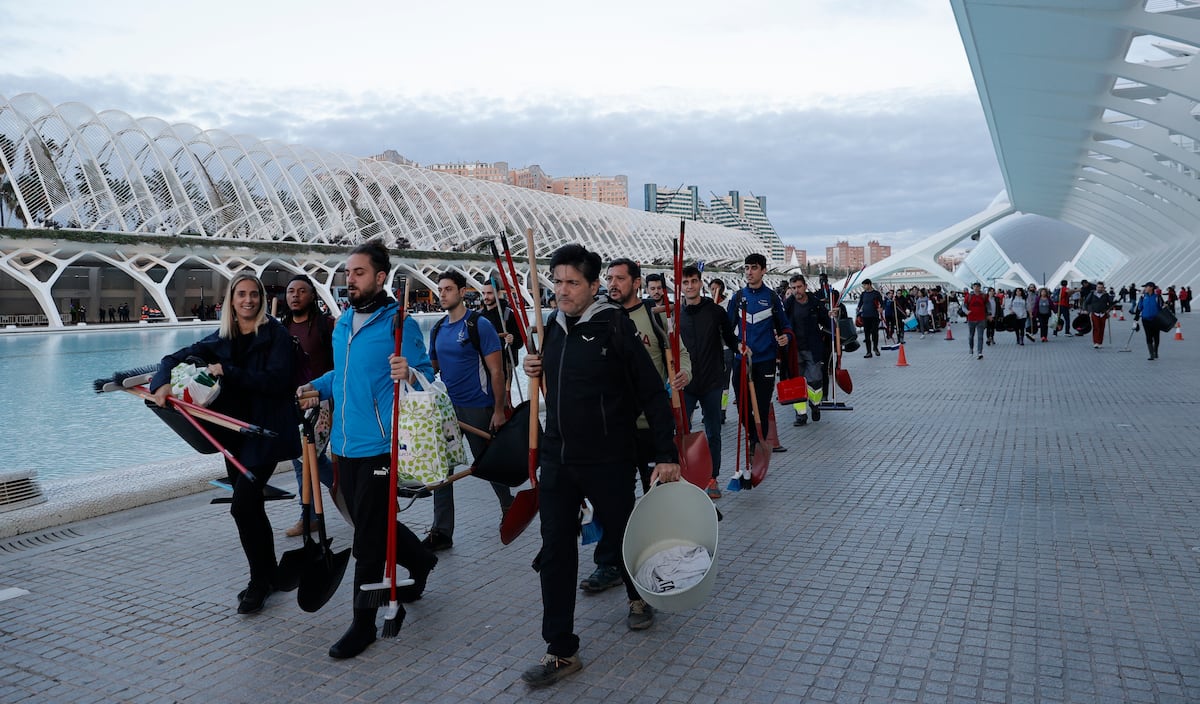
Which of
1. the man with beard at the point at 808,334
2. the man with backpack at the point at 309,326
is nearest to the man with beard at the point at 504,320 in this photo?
the man with backpack at the point at 309,326

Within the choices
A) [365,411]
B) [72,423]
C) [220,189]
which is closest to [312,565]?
[365,411]

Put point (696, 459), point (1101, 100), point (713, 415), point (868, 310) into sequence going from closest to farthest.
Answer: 1. point (696, 459)
2. point (713, 415)
3. point (868, 310)
4. point (1101, 100)

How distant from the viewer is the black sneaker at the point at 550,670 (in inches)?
129

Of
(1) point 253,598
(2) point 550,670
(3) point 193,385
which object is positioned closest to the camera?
(2) point 550,670

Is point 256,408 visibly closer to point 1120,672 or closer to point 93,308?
point 1120,672

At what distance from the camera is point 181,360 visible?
4129 millimetres

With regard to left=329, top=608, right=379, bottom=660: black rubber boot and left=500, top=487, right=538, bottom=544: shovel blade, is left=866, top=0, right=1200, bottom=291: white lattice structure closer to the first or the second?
left=500, top=487, right=538, bottom=544: shovel blade

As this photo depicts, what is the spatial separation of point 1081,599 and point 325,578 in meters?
3.68

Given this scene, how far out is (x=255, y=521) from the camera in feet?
13.9

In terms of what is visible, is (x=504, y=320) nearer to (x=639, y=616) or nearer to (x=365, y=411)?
(x=365, y=411)

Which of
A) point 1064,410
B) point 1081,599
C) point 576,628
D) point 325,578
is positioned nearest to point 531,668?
point 576,628

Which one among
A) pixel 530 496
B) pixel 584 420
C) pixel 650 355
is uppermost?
pixel 650 355

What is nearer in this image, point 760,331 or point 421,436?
point 421,436

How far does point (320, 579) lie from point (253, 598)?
0.41m
